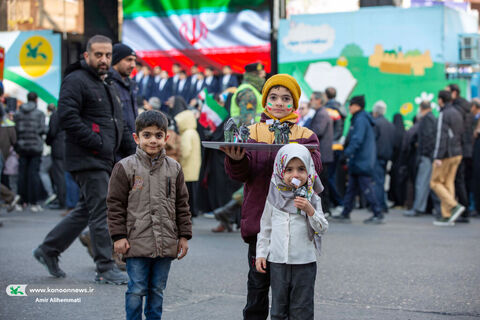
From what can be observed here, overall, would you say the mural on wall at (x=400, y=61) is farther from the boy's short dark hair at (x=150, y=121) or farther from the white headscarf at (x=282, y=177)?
the white headscarf at (x=282, y=177)

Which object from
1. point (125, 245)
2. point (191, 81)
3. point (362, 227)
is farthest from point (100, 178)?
point (191, 81)

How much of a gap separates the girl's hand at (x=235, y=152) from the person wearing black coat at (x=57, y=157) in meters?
10.6

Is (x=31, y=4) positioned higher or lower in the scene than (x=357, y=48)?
higher

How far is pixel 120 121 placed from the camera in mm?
6715

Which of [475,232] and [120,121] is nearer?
[120,121]

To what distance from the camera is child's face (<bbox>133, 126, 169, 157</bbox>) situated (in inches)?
176

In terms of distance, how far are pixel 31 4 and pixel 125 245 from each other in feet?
66.4

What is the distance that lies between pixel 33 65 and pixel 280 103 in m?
19.0

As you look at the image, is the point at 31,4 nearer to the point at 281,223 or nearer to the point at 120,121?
the point at 120,121

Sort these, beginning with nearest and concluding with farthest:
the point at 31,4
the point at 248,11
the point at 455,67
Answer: the point at 455,67
the point at 248,11
the point at 31,4

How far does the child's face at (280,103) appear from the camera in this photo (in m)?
4.32

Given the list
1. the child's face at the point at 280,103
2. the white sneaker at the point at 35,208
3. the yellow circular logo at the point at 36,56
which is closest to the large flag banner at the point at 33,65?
the yellow circular logo at the point at 36,56

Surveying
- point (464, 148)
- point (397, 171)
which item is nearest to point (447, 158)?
point (464, 148)

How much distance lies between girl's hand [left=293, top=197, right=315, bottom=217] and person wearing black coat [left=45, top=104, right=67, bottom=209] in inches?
429
